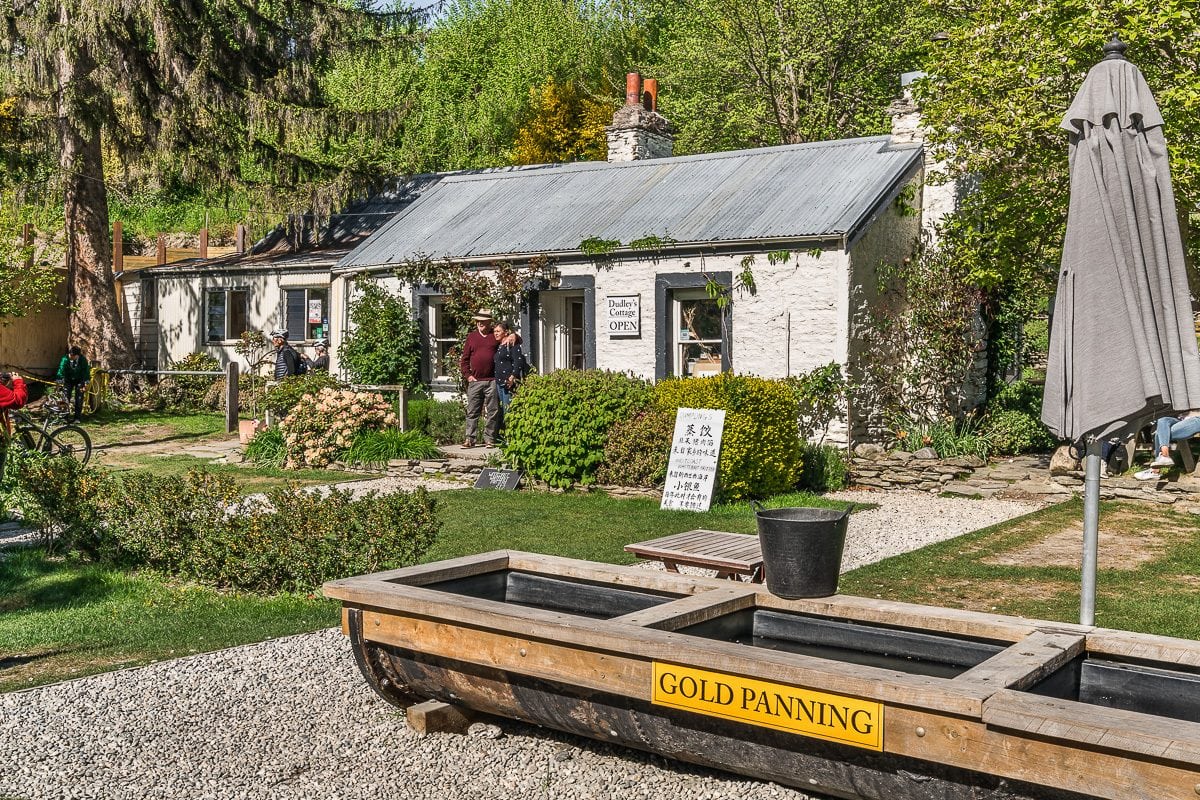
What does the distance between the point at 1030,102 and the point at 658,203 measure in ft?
20.5

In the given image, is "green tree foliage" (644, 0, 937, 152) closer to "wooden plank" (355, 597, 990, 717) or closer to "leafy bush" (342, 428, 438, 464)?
"leafy bush" (342, 428, 438, 464)

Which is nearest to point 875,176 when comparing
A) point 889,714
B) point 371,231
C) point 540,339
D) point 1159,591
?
point 540,339

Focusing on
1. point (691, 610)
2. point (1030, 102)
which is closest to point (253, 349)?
point (1030, 102)

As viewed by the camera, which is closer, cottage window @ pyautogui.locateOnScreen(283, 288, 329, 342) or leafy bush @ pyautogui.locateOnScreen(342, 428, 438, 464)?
leafy bush @ pyautogui.locateOnScreen(342, 428, 438, 464)

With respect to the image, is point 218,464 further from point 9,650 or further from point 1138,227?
point 1138,227

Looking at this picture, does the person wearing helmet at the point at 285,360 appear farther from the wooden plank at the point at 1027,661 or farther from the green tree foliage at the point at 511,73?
the green tree foliage at the point at 511,73

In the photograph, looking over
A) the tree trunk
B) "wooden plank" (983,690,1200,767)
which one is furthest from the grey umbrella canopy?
the tree trunk

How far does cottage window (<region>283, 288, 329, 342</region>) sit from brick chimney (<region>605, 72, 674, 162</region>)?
6176mm

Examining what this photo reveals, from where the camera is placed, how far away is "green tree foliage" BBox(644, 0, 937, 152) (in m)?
30.9

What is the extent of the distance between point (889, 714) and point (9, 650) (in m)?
5.41

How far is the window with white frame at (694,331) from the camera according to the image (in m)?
16.5

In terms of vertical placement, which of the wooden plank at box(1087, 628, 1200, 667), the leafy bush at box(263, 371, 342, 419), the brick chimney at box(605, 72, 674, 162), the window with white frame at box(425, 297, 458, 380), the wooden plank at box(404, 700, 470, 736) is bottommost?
the wooden plank at box(404, 700, 470, 736)

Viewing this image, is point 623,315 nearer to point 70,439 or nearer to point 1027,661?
point 70,439

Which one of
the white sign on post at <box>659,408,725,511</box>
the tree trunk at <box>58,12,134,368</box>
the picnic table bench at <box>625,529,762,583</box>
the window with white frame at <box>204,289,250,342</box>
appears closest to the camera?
the picnic table bench at <box>625,529,762,583</box>
